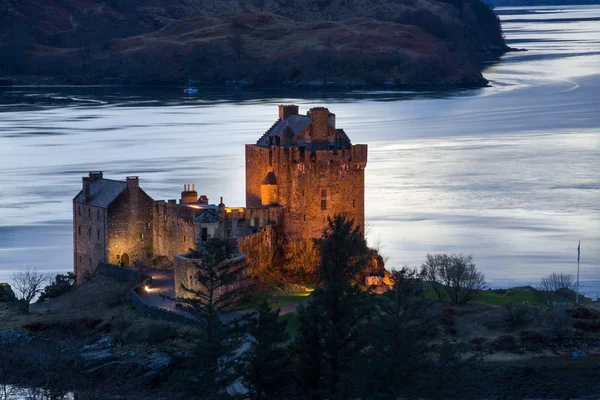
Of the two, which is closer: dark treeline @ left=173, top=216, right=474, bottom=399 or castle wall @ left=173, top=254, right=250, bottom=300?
dark treeline @ left=173, top=216, right=474, bottom=399

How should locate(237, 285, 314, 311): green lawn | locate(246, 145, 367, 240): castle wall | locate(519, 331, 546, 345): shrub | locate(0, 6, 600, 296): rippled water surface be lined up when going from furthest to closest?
1. locate(0, 6, 600, 296): rippled water surface
2. locate(246, 145, 367, 240): castle wall
3. locate(237, 285, 314, 311): green lawn
4. locate(519, 331, 546, 345): shrub

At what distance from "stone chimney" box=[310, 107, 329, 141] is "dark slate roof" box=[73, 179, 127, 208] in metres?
6.96

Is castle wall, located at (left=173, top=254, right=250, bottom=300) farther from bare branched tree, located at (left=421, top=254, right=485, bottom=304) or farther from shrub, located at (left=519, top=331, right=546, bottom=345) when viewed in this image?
shrub, located at (left=519, top=331, right=546, bottom=345)

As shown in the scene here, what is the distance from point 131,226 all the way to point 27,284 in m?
5.46

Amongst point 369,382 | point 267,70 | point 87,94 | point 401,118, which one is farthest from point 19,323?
point 267,70

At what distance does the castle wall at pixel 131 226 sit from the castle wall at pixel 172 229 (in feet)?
0.93

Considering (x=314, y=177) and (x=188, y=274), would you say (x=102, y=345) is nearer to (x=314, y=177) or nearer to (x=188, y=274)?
(x=188, y=274)

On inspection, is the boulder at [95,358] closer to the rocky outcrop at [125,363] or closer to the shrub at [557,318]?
the rocky outcrop at [125,363]

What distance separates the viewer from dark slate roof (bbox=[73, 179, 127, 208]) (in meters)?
45.0

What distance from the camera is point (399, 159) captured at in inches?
3647

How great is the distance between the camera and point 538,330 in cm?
3706

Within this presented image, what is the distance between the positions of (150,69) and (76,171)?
98.2 meters

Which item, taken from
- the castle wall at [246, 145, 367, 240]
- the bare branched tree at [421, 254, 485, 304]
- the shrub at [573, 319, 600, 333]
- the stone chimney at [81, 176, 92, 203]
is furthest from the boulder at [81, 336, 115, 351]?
the shrub at [573, 319, 600, 333]

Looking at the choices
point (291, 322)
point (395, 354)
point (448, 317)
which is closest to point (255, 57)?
point (448, 317)
